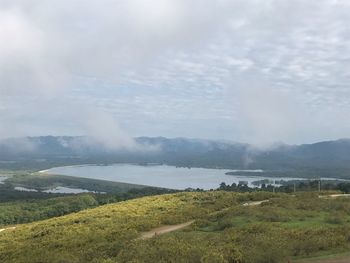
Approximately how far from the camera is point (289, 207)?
85.3ft

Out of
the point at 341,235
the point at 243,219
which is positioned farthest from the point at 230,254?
the point at 243,219

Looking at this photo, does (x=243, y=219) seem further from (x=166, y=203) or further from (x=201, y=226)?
(x=166, y=203)

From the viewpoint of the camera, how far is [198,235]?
1973 centimetres

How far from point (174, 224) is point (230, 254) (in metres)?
12.9

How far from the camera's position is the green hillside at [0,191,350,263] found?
14273 mm

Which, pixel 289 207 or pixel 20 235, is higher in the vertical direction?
pixel 289 207

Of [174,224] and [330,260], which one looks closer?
[330,260]

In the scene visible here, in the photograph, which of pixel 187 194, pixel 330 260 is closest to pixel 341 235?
pixel 330 260

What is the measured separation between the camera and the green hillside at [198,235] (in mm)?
14273

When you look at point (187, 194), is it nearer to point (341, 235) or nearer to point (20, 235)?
point (20, 235)

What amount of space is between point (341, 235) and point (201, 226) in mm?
8354

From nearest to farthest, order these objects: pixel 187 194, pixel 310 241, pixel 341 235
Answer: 1. pixel 310 241
2. pixel 341 235
3. pixel 187 194

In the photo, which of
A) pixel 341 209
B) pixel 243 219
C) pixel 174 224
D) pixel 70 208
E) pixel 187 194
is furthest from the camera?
pixel 70 208

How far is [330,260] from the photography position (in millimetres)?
13375
